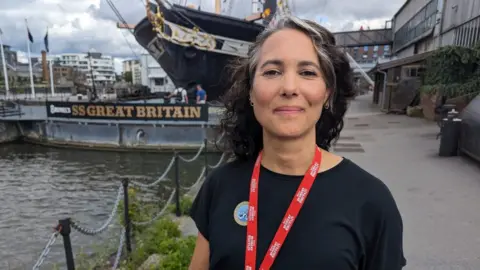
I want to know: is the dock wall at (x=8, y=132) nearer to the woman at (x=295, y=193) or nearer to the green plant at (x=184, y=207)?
the green plant at (x=184, y=207)

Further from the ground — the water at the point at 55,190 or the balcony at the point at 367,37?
the balcony at the point at 367,37

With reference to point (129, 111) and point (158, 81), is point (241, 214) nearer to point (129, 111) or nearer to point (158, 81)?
point (129, 111)

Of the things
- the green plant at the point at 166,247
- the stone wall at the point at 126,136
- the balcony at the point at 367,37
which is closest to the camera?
the green plant at the point at 166,247

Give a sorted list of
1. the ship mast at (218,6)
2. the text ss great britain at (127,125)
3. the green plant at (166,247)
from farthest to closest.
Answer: the ship mast at (218,6) → the text ss great britain at (127,125) → the green plant at (166,247)

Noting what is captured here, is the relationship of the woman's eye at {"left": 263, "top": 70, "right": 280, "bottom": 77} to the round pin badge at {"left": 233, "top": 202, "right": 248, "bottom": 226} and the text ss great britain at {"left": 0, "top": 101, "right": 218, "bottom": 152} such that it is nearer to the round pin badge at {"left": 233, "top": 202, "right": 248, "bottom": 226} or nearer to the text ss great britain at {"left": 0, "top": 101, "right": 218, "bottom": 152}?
the round pin badge at {"left": 233, "top": 202, "right": 248, "bottom": 226}

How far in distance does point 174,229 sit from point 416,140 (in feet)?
27.6

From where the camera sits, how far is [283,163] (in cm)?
141

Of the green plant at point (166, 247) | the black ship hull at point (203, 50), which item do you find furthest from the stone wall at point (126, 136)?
the green plant at point (166, 247)

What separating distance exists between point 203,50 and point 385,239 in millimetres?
20541

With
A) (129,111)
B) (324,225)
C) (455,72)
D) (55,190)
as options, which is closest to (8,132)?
(129,111)

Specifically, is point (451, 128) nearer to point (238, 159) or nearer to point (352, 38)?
point (238, 159)

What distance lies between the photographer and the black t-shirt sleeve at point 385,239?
1.23 meters

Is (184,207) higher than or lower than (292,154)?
lower

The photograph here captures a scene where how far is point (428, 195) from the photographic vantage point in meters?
5.34
